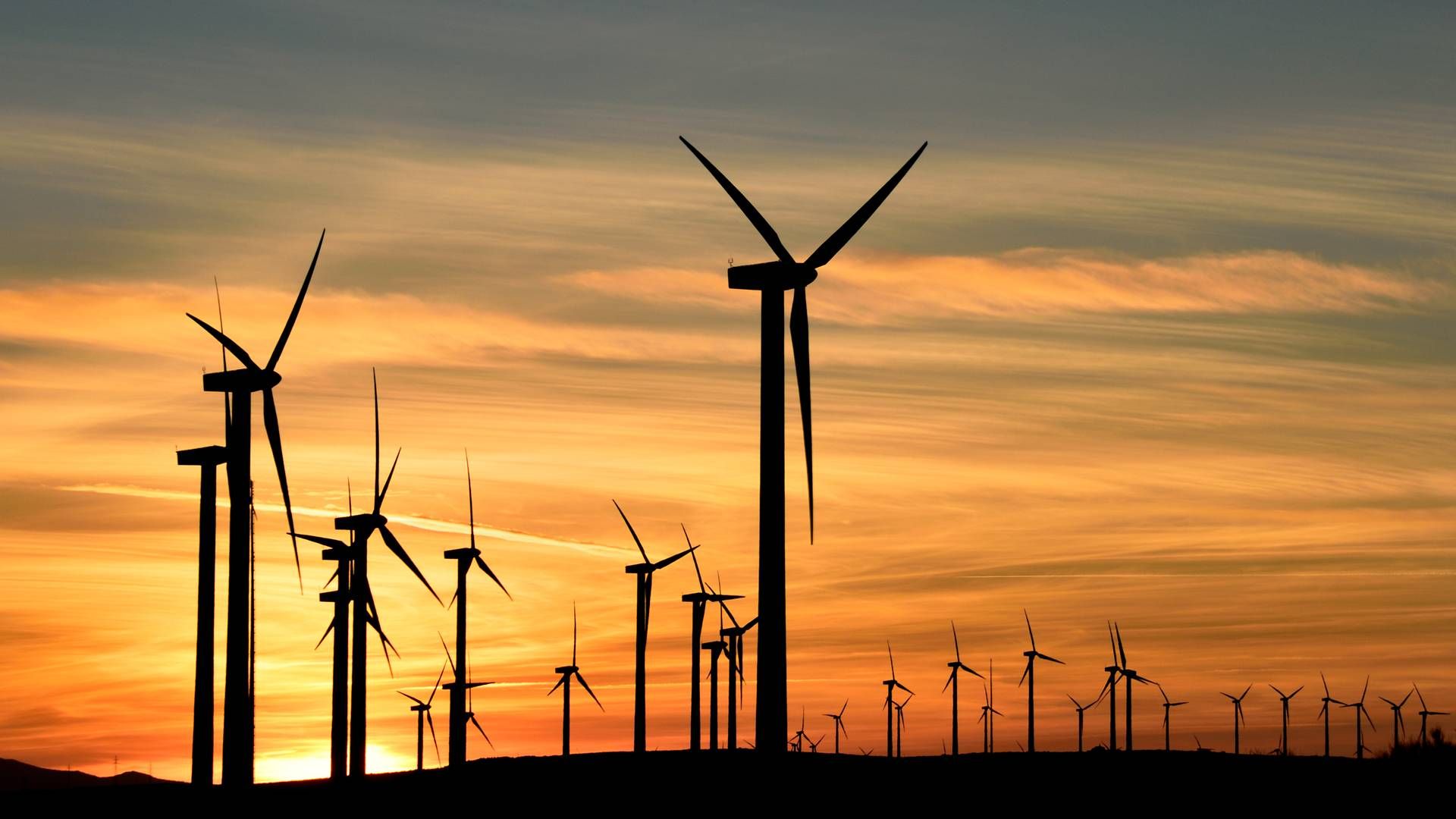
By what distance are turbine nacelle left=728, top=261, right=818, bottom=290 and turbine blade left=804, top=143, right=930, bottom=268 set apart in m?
0.51

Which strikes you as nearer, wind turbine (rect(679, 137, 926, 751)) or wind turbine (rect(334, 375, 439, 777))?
wind turbine (rect(679, 137, 926, 751))

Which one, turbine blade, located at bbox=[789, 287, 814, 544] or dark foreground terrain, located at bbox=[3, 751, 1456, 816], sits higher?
turbine blade, located at bbox=[789, 287, 814, 544]

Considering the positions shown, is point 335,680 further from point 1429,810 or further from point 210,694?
point 1429,810

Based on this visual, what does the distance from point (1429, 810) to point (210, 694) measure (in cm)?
4595

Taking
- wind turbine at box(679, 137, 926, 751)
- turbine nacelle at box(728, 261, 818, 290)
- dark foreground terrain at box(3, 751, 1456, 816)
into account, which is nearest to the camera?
wind turbine at box(679, 137, 926, 751)

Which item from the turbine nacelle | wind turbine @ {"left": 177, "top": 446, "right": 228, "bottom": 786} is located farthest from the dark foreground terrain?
the turbine nacelle

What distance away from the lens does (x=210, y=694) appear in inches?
2736

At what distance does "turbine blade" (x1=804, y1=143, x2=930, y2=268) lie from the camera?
58625mm

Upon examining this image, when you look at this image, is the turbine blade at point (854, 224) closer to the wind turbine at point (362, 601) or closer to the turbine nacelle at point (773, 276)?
the turbine nacelle at point (773, 276)

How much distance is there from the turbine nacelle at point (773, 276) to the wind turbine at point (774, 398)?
1.0 inches

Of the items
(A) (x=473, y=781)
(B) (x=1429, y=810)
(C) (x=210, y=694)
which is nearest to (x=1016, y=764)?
(A) (x=473, y=781)

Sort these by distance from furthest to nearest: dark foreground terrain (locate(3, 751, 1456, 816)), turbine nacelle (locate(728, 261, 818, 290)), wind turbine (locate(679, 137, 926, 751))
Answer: dark foreground terrain (locate(3, 751, 1456, 816)) → turbine nacelle (locate(728, 261, 818, 290)) → wind turbine (locate(679, 137, 926, 751))

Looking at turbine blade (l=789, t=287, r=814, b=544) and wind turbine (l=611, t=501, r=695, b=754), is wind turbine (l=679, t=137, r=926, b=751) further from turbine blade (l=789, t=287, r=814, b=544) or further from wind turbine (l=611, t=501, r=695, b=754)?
wind turbine (l=611, t=501, r=695, b=754)

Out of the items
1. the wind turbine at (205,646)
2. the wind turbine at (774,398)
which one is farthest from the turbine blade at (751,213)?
the wind turbine at (205,646)
